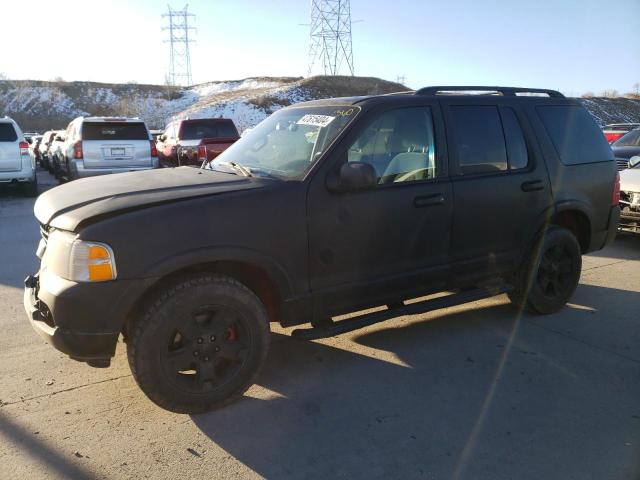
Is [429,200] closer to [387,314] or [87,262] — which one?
[387,314]

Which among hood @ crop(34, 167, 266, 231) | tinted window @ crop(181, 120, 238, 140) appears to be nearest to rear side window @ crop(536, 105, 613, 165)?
hood @ crop(34, 167, 266, 231)

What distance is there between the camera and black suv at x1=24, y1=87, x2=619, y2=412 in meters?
2.93

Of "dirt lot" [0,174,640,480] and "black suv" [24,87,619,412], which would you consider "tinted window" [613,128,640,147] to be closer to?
"black suv" [24,87,619,412]

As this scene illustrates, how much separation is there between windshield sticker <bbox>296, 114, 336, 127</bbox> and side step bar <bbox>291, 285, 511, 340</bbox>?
4.69ft

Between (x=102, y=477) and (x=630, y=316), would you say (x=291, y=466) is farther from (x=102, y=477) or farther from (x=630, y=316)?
(x=630, y=316)

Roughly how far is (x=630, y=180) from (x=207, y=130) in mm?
10433

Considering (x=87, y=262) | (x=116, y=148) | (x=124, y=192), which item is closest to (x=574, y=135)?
(x=124, y=192)

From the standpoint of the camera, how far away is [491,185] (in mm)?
4188

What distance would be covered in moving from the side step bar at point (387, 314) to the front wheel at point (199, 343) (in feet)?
1.20

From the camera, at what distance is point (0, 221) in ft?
30.7

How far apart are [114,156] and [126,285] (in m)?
10.1

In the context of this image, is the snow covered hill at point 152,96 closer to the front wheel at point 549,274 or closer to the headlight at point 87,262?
the front wheel at point 549,274

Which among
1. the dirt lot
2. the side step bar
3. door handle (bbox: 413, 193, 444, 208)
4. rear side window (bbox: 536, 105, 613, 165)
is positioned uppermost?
rear side window (bbox: 536, 105, 613, 165)

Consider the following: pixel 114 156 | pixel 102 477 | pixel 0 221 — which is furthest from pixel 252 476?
pixel 114 156
